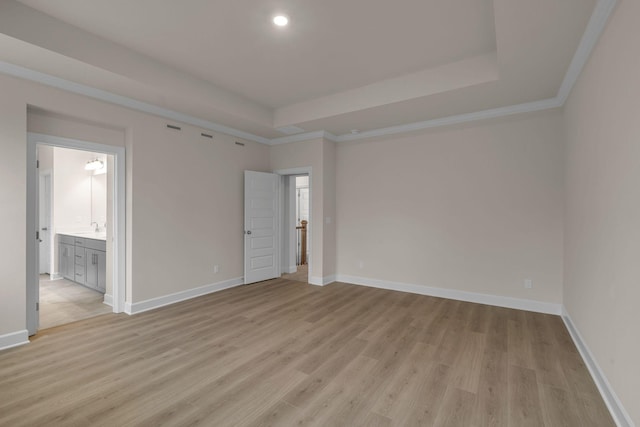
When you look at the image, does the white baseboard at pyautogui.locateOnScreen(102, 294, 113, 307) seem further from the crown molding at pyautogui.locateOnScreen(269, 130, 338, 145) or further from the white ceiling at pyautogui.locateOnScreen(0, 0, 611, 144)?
the crown molding at pyautogui.locateOnScreen(269, 130, 338, 145)

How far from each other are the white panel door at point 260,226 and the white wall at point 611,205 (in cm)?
454

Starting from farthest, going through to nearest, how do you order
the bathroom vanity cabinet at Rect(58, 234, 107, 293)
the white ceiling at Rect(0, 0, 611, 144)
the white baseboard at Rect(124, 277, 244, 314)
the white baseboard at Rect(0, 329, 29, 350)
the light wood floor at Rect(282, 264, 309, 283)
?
the light wood floor at Rect(282, 264, 309, 283) < the bathroom vanity cabinet at Rect(58, 234, 107, 293) < the white baseboard at Rect(124, 277, 244, 314) < the white baseboard at Rect(0, 329, 29, 350) < the white ceiling at Rect(0, 0, 611, 144)

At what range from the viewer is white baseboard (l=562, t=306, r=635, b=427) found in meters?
1.84

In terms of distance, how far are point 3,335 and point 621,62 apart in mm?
5575

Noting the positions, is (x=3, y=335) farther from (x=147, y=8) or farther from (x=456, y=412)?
(x=456, y=412)

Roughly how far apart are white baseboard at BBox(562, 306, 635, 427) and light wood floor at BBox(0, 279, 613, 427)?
6 cm

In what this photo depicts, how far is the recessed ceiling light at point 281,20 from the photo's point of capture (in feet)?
8.63

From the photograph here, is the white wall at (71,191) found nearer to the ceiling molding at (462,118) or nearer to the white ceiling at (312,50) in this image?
the white ceiling at (312,50)

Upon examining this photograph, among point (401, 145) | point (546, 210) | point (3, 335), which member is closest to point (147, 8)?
point (3, 335)

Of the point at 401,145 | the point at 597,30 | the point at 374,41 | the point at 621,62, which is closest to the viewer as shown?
the point at 621,62

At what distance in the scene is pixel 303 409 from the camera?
2023 millimetres

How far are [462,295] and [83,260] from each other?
6238 millimetres

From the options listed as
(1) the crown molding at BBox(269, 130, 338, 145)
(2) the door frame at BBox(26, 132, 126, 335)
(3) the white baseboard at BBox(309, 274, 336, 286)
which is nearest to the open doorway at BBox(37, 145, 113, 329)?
(2) the door frame at BBox(26, 132, 126, 335)

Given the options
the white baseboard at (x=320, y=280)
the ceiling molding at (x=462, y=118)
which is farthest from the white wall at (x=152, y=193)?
the ceiling molding at (x=462, y=118)
